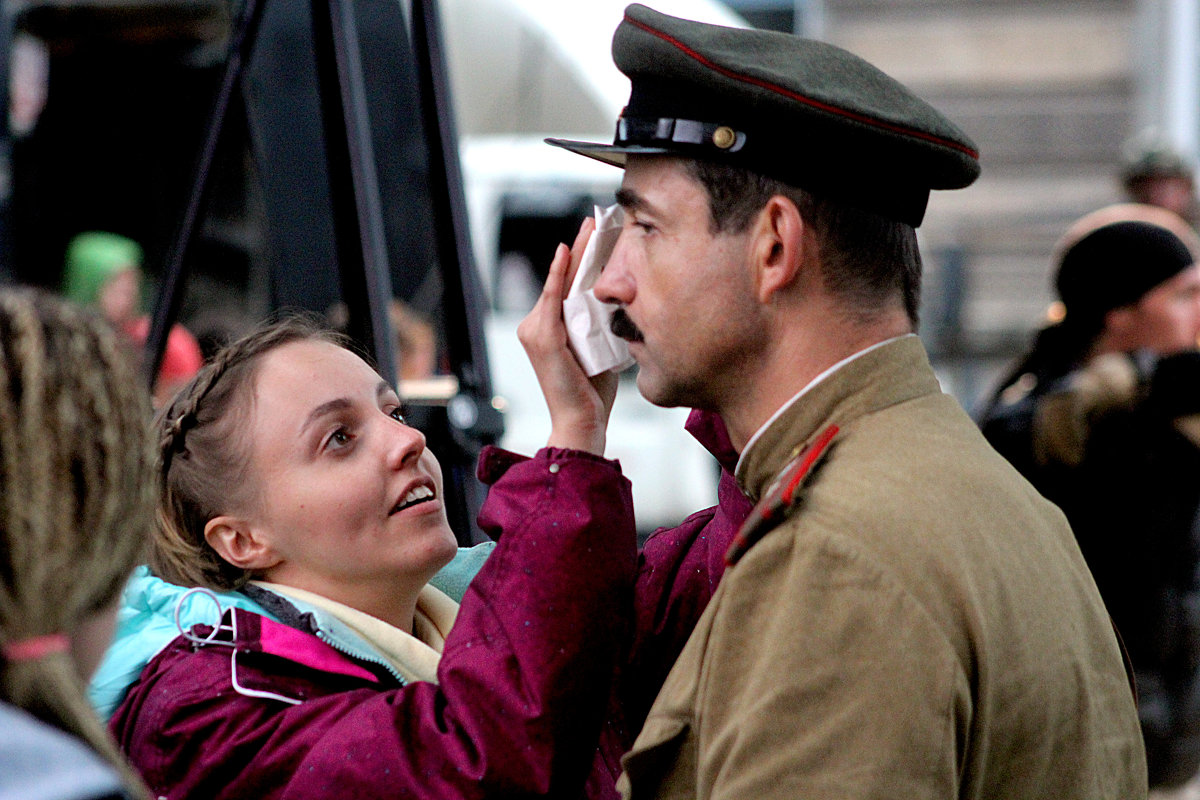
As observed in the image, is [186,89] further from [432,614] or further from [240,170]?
[432,614]

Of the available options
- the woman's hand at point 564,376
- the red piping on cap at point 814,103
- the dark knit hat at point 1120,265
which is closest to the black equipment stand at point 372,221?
the woman's hand at point 564,376

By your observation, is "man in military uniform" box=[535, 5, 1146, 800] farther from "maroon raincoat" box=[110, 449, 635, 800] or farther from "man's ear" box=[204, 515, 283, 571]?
"man's ear" box=[204, 515, 283, 571]

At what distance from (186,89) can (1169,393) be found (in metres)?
6.22

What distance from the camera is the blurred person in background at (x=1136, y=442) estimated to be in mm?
3525

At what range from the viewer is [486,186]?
8.45 meters

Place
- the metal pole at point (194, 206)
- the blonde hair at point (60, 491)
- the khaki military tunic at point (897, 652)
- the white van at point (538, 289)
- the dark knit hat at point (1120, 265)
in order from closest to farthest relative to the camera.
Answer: the blonde hair at point (60, 491), the khaki military tunic at point (897, 652), the metal pole at point (194, 206), the dark knit hat at point (1120, 265), the white van at point (538, 289)

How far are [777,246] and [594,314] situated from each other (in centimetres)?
23

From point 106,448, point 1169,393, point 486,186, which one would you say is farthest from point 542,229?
point 106,448

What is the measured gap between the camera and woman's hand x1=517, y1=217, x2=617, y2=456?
1527mm

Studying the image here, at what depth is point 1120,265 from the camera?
12.1 ft

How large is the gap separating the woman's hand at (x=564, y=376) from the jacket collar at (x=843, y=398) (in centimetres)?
18

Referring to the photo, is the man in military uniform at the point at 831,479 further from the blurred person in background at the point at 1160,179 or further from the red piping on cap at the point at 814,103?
the blurred person in background at the point at 1160,179

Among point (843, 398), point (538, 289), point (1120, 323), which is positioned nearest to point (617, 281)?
point (843, 398)

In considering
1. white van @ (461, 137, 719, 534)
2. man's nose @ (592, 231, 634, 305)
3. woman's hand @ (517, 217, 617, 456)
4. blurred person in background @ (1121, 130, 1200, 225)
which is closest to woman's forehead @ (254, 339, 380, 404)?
woman's hand @ (517, 217, 617, 456)
